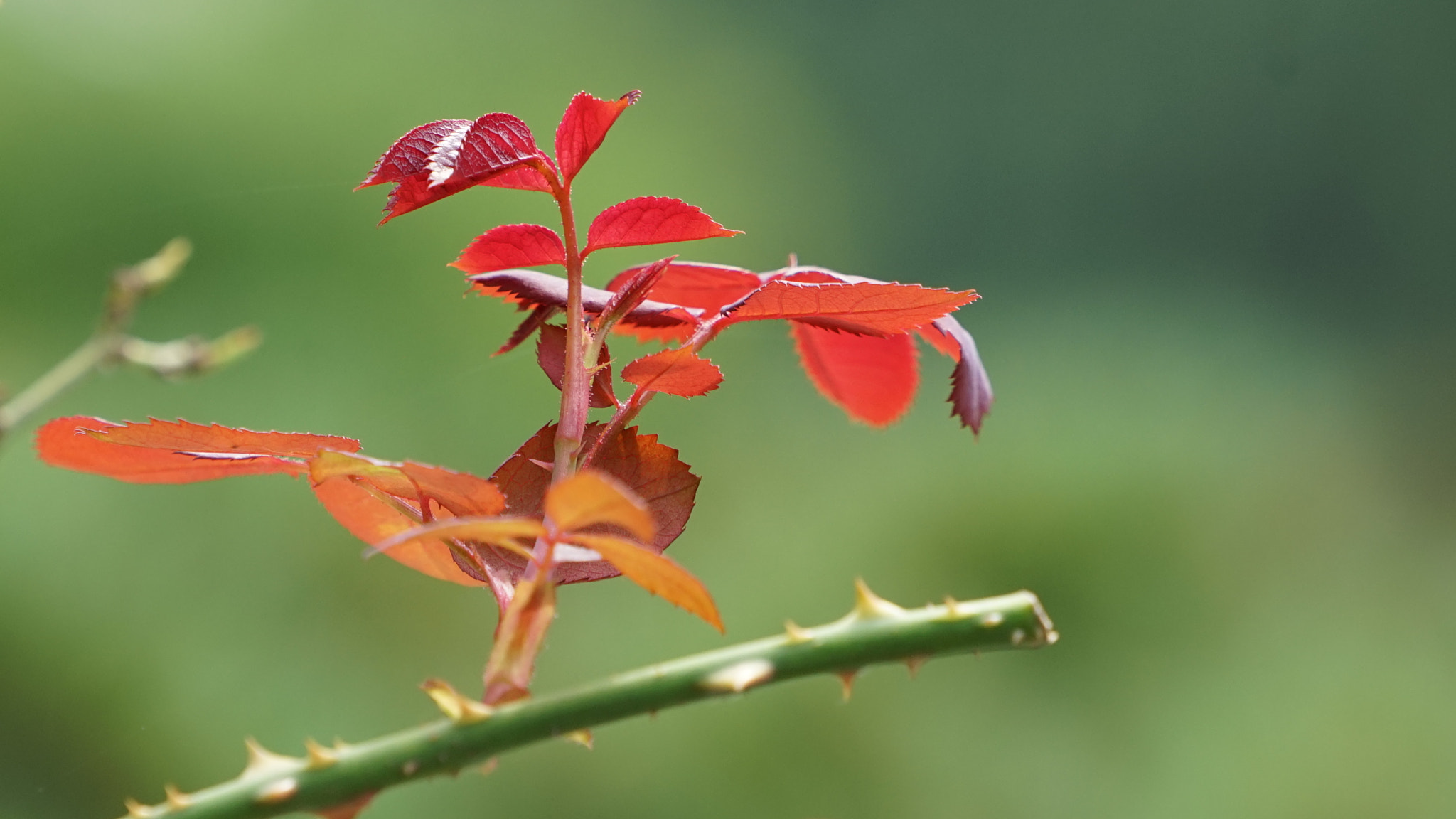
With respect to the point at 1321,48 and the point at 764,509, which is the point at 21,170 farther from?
the point at 1321,48

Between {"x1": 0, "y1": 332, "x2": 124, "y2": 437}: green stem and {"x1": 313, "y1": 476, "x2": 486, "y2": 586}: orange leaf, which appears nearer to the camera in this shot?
{"x1": 313, "y1": 476, "x2": 486, "y2": 586}: orange leaf

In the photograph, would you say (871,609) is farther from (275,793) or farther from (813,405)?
(813,405)

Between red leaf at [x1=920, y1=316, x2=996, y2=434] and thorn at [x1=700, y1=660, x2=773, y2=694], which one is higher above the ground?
red leaf at [x1=920, y1=316, x2=996, y2=434]

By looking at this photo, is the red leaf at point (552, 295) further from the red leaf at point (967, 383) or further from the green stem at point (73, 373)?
the green stem at point (73, 373)

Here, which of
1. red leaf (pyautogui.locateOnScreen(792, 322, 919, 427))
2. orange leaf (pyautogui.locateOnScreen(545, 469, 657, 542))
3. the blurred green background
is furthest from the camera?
the blurred green background

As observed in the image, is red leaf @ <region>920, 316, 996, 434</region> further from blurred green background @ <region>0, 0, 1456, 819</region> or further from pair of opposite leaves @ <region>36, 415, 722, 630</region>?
blurred green background @ <region>0, 0, 1456, 819</region>

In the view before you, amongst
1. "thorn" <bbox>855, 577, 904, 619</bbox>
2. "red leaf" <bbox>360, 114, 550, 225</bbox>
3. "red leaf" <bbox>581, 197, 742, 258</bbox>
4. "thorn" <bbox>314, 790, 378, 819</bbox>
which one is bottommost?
"thorn" <bbox>314, 790, 378, 819</bbox>

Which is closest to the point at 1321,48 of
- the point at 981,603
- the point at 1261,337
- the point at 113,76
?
the point at 1261,337

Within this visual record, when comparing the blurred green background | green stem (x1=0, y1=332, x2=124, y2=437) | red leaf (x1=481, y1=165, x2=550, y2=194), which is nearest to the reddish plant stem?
red leaf (x1=481, y1=165, x2=550, y2=194)

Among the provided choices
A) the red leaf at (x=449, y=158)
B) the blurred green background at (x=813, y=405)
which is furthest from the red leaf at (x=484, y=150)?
the blurred green background at (x=813, y=405)
